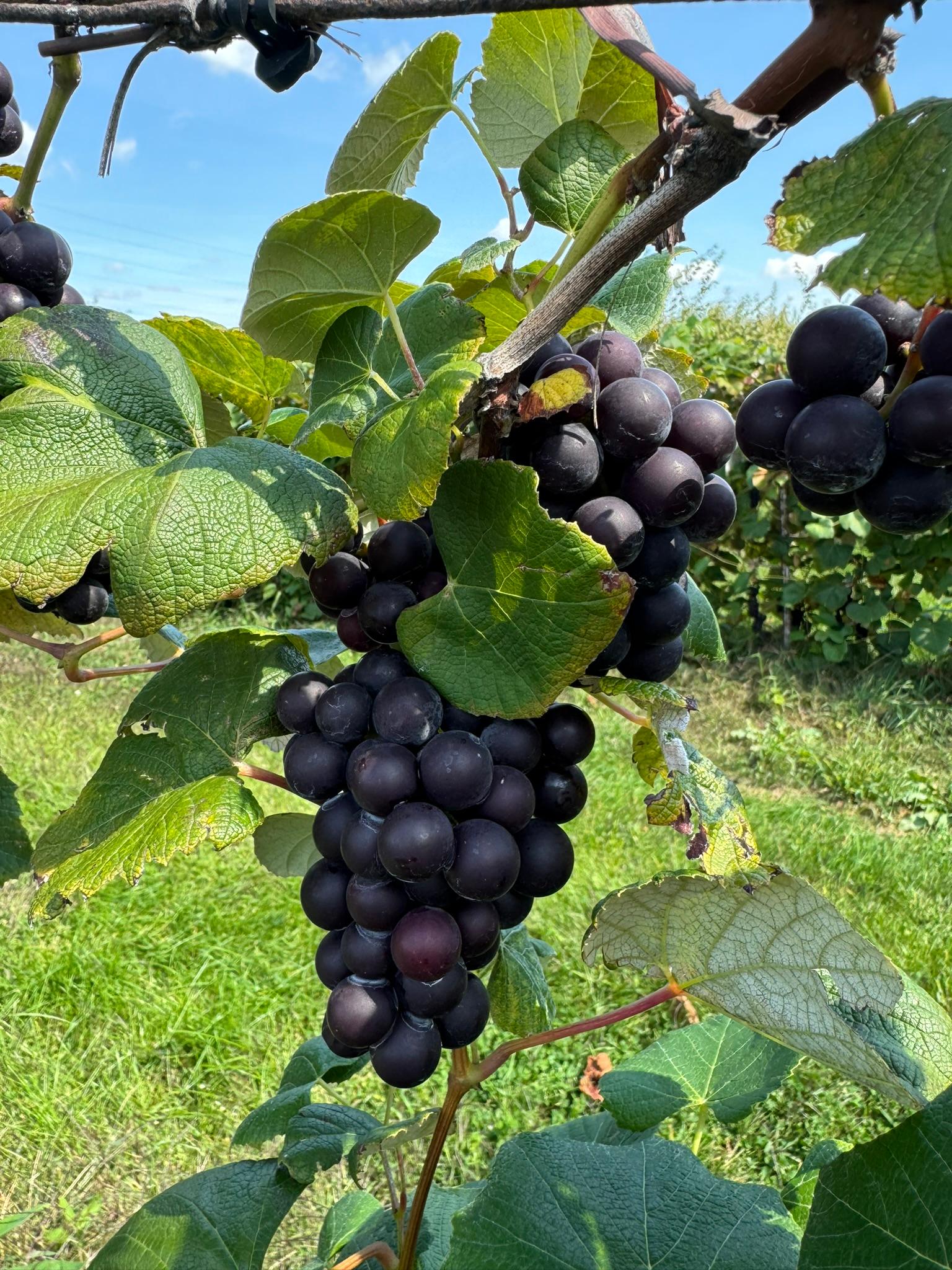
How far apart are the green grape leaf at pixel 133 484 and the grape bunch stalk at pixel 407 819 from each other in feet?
0.35

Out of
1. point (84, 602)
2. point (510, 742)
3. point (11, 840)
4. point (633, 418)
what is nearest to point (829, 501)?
point (633, 418)

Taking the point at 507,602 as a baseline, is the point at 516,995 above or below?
below

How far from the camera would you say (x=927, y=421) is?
620 mm

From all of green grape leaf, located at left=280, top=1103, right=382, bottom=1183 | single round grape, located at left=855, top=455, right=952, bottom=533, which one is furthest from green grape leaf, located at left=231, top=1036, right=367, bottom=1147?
single round grape, located at left=855, top=455, right=952, bottom=533

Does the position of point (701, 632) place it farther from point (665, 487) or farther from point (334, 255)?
point (334, 255)

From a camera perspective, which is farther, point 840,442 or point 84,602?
point 84,602

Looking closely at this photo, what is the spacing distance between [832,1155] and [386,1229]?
1.72 feet

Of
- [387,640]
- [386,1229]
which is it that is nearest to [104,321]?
[387,640]

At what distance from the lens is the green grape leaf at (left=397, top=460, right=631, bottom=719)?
2.05 feet

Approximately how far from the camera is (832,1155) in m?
1.02

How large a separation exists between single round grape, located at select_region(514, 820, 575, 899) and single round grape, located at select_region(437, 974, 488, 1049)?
0.10 metres

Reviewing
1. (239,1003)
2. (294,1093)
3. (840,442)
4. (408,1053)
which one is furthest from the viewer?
(239,1003)

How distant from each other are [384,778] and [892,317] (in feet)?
1.66

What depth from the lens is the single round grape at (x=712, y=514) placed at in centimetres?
77
